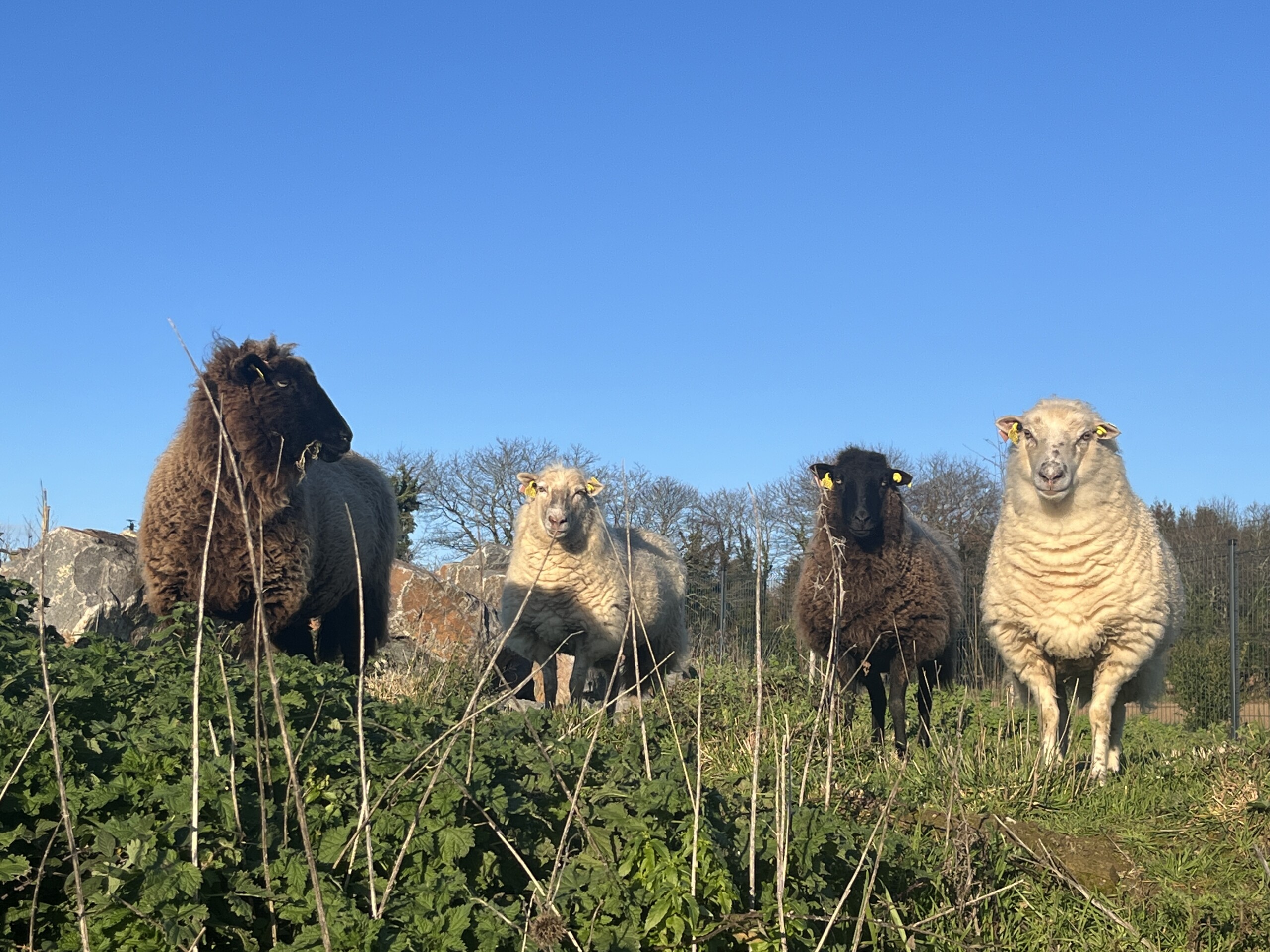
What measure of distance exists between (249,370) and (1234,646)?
10.00 meters

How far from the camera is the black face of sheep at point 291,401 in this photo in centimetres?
912

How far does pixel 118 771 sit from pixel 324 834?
782 millimetres

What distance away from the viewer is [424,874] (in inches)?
132

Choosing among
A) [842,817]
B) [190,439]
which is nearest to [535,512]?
[190,439]

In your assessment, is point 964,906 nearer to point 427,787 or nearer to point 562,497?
point 427,787

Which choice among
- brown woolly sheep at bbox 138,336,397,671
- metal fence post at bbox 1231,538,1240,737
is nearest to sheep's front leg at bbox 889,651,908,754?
brown woolly sheep at bbox 138,336,397,671

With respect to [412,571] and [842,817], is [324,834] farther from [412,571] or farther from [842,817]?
[412,571]

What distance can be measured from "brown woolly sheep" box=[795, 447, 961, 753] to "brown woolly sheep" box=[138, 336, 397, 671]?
370 cm

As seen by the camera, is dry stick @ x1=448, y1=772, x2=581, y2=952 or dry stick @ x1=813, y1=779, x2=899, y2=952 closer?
dry stick @ x1=448, y1=772, x2=581, y2=952

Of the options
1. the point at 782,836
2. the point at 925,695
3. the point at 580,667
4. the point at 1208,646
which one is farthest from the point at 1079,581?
the point at 1208,646

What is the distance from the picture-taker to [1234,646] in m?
12.1

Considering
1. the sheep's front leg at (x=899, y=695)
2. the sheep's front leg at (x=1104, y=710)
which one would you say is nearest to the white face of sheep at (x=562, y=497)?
the sheep's front leg at (x=899, y=695)

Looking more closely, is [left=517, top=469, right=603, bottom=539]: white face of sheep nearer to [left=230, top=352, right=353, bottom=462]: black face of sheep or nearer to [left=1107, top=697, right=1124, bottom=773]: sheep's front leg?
[left=230, top=352, right=353, bottom=462]: black face of sheep

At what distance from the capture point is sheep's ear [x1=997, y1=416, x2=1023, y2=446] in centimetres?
833
